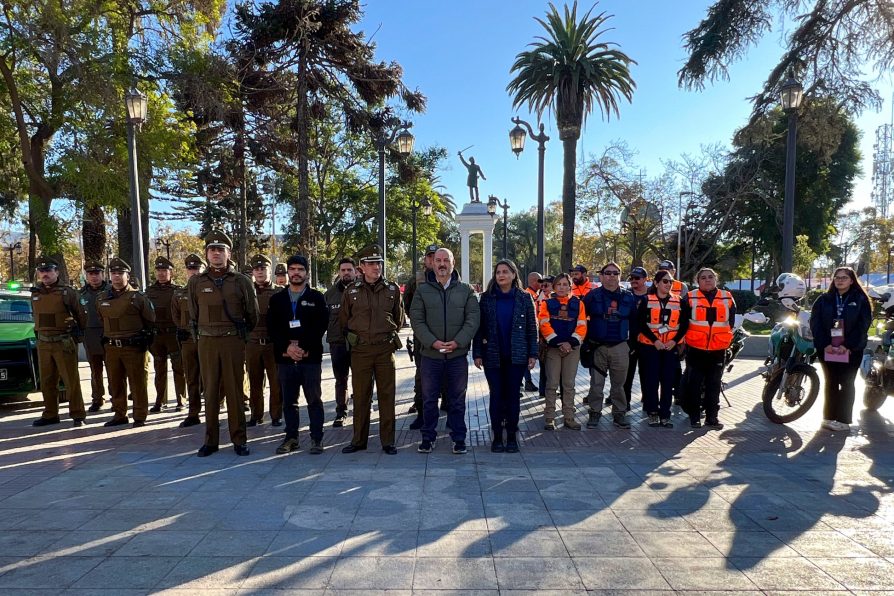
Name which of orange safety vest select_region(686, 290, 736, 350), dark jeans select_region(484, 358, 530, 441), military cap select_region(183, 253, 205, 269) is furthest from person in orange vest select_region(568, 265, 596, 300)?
military cap select_region(183, 253, 205, 269)

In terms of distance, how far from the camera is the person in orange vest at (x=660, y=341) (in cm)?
670

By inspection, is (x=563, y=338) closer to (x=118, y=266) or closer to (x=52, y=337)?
(x=118, y=266)

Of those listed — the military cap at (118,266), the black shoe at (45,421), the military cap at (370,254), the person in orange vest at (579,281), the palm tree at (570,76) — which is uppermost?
the palm tree at (570,76)

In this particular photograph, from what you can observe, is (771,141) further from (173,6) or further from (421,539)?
(421,539)

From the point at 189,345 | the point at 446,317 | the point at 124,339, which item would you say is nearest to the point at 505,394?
the point at 446,317

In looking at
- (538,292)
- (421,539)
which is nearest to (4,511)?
(421,539)

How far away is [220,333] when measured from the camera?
571cm

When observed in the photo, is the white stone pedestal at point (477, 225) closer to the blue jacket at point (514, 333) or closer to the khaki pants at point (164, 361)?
the khaki pants at point (164, 361)

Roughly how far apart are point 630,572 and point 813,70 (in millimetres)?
19052

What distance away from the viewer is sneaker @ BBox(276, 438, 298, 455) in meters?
5.71

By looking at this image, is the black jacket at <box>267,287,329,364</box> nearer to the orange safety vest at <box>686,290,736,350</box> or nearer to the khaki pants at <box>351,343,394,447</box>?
the khaki pants at <box>351,343,394,447</box>

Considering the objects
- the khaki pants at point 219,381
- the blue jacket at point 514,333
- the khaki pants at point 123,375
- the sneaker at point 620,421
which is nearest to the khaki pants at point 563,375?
the sneaker at point 620,421

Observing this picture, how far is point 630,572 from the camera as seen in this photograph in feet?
10.8

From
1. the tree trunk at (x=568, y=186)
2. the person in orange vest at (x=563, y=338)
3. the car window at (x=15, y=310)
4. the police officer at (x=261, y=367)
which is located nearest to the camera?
the person in orange vest at (x=563, y=338)
